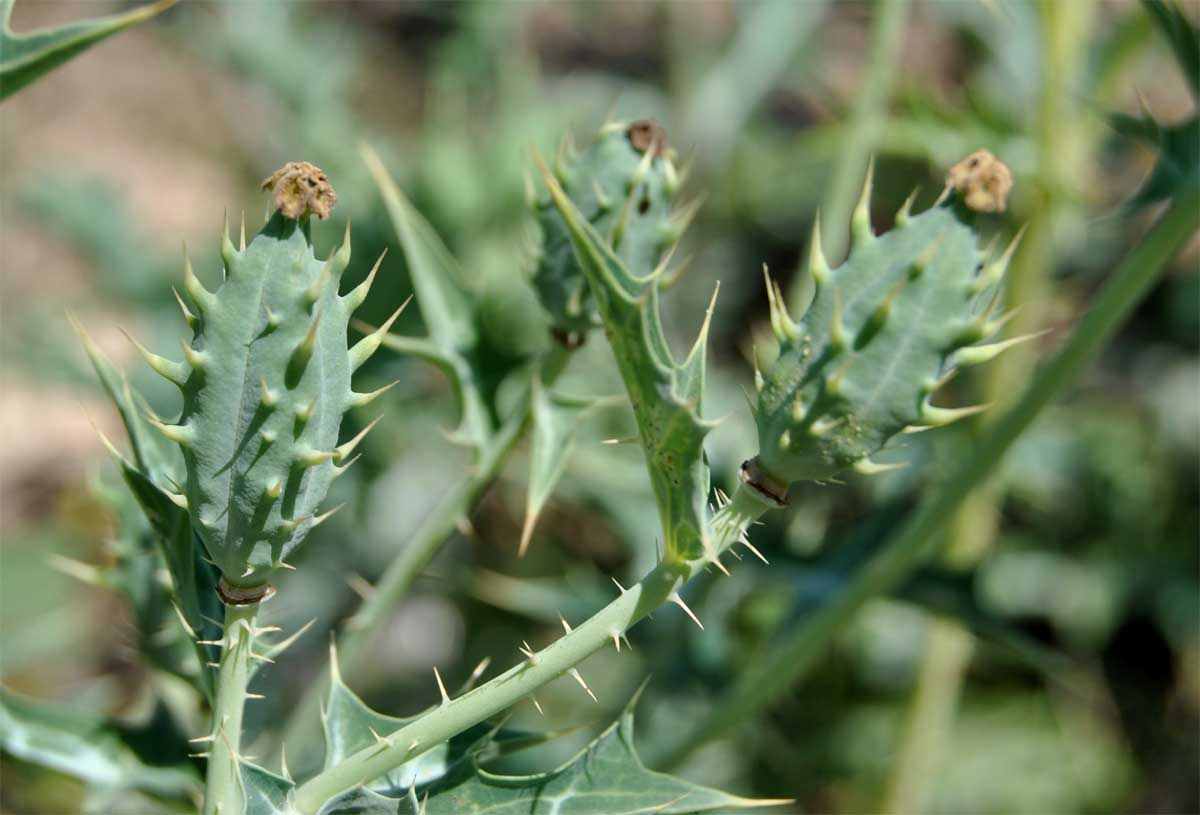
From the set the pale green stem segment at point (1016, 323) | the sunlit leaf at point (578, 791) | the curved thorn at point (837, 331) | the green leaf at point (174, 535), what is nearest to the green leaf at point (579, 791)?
the sunlit leaf at point (578, 791)

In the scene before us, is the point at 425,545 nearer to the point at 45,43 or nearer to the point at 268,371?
the point at 268,371

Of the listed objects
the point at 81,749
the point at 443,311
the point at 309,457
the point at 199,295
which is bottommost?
the point at 81,749

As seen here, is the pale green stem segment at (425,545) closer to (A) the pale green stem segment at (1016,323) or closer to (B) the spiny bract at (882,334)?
(B) the spiny bract at (882,334)

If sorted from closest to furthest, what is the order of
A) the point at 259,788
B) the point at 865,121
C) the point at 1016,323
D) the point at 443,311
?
the point at 259,788, the point at 443,311, the point at 865,121, the point at 1016,323

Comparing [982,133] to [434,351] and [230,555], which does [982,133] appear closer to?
[434,351]

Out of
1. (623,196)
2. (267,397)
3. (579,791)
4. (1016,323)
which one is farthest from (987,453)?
(1016,323)

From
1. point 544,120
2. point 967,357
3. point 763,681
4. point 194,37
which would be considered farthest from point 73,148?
point 967,357

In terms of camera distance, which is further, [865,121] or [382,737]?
[865,121]
